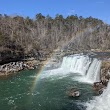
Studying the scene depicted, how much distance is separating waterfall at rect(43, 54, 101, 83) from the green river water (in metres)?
2.32

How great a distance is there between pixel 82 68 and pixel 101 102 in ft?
48.5

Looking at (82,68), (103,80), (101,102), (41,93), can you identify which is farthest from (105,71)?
(82,68)

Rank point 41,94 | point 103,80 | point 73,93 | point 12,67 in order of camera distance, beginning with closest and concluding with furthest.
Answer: point 73,93 < point 41,94 < point 103,80 < point 12,67

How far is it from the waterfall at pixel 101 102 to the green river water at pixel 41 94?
68cm

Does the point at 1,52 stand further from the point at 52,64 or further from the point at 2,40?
the point at 52,64

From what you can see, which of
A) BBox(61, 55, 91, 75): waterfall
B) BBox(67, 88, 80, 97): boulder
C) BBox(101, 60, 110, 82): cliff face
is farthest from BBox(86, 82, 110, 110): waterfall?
BBox(61, 55, 91, 75): waterfall

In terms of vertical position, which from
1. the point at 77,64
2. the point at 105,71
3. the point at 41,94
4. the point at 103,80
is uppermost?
the point at 105,71

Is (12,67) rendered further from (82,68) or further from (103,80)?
(103,80)

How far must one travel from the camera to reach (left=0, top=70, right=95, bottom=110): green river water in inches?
788

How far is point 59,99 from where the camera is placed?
2152 centimetres

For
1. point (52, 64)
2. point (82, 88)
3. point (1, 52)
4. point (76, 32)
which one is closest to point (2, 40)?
point (1, 52)

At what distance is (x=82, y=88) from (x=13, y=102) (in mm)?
7405

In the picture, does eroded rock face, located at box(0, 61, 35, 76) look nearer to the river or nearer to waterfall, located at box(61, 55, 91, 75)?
the river

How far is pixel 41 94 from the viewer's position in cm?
2342
